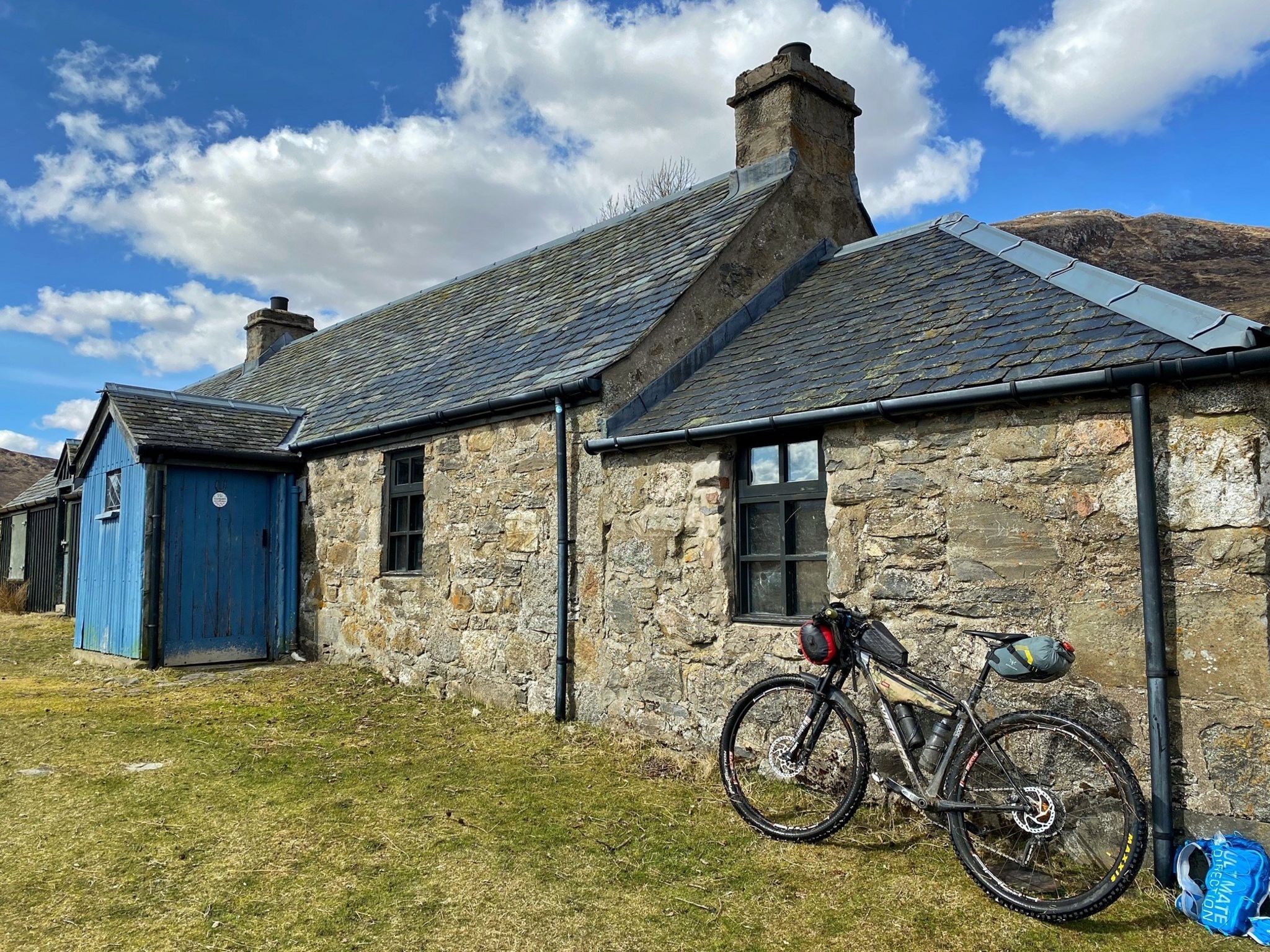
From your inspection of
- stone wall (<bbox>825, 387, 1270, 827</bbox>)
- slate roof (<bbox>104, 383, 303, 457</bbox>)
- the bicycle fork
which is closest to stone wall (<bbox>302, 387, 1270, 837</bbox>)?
stone wall (<bbox>825, 387, 1270, 827</bbox>)

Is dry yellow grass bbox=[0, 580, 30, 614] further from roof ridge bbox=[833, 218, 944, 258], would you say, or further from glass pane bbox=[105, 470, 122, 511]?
roof ridge bbox=[833, 218, 944, 258]

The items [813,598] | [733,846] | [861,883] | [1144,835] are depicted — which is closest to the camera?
[1144,835]

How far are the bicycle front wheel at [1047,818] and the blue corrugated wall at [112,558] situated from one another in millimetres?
9552

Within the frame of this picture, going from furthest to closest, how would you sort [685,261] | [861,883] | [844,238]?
[844,238] → [685,261] → [861,883]

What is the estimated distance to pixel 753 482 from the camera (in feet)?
21.0

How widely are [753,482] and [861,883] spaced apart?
2.93 metres

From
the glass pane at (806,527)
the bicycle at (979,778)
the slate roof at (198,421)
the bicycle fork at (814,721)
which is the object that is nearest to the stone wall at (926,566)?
the glass pane at (806,527)

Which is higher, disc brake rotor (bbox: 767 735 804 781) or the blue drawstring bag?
disc brake rotor (bbox: 767 735 804 781)

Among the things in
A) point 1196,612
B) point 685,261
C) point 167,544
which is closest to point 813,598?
point 1196,612

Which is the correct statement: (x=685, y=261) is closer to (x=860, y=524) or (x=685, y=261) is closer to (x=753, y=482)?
(x=753, y=482)

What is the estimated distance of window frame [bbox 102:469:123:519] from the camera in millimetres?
10969

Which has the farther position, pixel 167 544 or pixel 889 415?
pixel 167 544

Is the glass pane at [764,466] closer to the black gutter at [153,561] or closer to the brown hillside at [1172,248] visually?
the black gutter at [153,561]

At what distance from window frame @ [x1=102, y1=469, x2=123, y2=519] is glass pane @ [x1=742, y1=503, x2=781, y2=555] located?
866 centimetres
